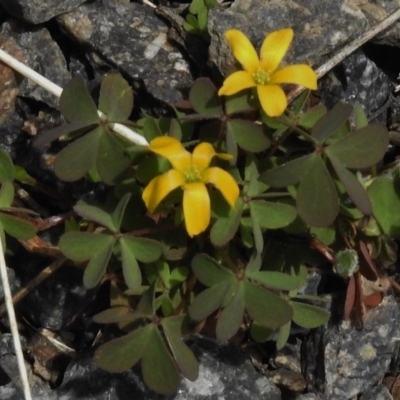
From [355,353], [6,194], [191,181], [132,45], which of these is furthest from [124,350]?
[132,45]

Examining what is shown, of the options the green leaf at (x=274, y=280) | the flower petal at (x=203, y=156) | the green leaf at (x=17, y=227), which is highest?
the flower petal at (x=203, y=156)

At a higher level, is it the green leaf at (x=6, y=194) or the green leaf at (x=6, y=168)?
the green leaf at (x=6, y=168)

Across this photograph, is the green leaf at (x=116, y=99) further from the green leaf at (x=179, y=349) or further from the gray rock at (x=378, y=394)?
the gray rock at (x=378, y=394)

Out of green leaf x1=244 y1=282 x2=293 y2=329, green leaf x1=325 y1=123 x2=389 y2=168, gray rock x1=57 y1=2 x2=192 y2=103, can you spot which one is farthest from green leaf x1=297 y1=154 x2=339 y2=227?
gray rock x1=57 y1=2 x2=192 y2=103

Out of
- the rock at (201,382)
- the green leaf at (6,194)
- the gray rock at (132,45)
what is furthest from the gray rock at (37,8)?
the rock at (201,382)

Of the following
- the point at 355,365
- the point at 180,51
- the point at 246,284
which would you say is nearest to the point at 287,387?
the point at 355,365

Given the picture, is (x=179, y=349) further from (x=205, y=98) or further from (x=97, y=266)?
(x=205, y=98)
